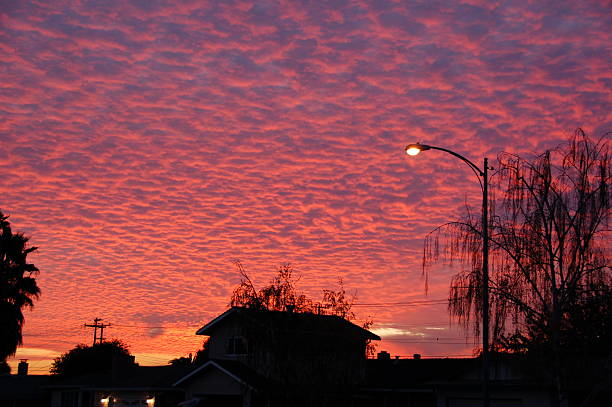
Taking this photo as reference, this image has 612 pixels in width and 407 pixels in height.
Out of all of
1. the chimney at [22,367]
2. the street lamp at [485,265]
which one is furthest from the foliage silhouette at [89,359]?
the street lamp at [485,265]

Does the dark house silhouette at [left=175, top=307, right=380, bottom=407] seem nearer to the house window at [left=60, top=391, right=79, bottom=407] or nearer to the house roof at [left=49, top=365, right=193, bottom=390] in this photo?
the house roof at [left=49, top=365, right=193, bottom=390]

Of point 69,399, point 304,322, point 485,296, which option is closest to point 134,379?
point 69,399

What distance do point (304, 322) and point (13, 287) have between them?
968 inches

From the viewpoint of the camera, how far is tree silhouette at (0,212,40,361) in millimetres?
44000

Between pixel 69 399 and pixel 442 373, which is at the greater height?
pixel 442 373

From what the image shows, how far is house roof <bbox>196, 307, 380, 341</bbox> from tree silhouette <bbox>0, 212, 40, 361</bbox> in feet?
67.2

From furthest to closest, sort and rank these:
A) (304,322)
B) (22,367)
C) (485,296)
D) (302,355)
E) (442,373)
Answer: (22,367) → (442,373) → (304,322) → (302,355) → (485,296)

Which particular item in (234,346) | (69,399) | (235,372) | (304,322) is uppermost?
(304,322)

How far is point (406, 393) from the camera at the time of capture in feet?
121

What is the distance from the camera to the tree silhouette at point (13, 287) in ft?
144

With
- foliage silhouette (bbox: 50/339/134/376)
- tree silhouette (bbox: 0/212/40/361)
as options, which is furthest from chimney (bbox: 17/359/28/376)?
tree silhouette (bbox: 0/212/40/361)

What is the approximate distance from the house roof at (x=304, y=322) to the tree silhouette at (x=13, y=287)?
20474mm

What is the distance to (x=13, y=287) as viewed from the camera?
151 ft

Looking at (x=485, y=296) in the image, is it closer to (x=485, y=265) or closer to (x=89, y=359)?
(x=485, y=265)
